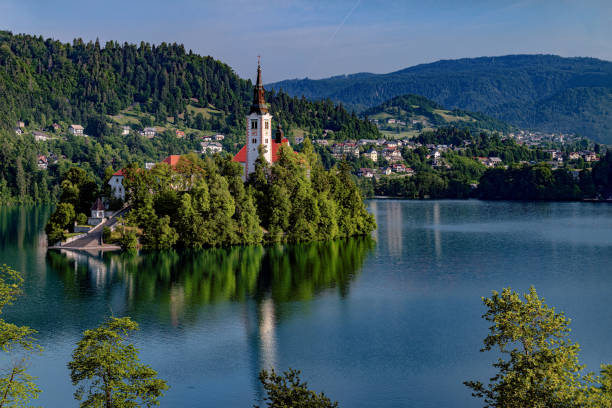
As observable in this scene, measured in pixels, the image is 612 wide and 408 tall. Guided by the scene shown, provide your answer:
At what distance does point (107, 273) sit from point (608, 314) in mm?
34238

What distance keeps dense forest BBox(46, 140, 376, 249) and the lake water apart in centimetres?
268

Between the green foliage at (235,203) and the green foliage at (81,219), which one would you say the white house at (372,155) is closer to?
the green foliage at (235,203)

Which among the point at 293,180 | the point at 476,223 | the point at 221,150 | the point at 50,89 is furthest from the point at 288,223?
the point at 50,89

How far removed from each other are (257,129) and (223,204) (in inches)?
507

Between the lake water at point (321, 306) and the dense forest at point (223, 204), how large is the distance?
2684 millimetres

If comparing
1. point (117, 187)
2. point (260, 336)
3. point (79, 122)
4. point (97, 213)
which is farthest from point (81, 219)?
point (79, 122)

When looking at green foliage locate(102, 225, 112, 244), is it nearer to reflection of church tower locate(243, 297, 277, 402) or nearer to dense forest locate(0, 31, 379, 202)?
reflection of church tower locate(243, 297, 277, 402)

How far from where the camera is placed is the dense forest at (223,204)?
61844 mm

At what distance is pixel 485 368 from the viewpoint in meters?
29.4

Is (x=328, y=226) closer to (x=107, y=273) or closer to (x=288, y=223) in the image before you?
(x=288, y=223)

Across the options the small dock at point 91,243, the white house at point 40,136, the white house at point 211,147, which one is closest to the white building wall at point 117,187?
the small dock at point 91,243

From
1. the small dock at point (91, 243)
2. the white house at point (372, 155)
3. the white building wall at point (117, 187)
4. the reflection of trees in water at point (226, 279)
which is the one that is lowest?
the reflection of trees in water at point (226, 279)

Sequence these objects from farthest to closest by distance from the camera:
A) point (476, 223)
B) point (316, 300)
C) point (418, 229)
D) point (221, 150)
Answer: point (221, 150) < point (476, 223) < point (418, 229) < point (316, 300)

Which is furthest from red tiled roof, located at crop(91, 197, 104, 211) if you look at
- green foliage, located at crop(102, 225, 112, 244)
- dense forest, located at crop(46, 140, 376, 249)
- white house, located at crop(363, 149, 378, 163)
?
white house, located at crop(363, 149, 378, 163)
